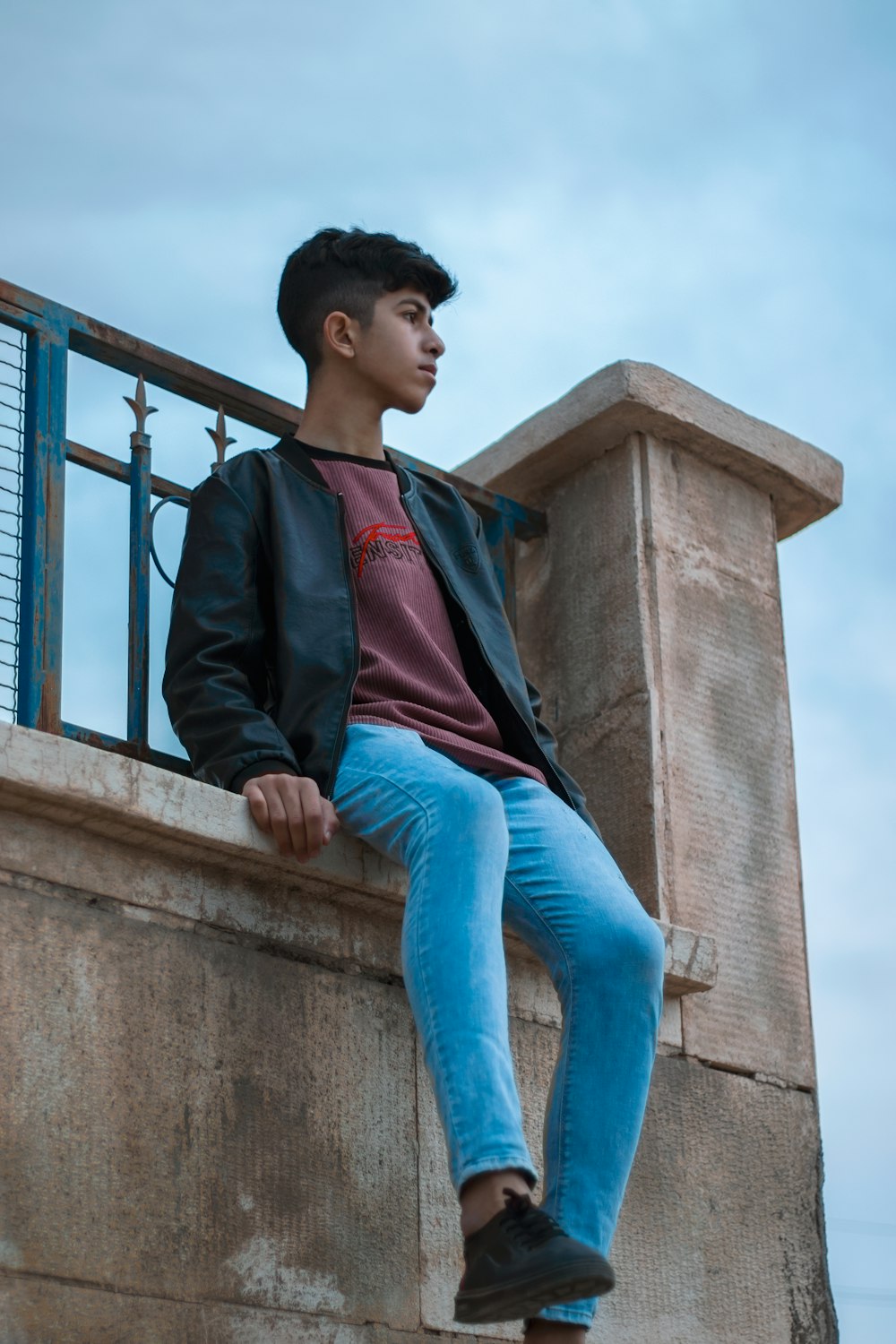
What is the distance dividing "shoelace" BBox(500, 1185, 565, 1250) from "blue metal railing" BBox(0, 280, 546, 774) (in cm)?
138

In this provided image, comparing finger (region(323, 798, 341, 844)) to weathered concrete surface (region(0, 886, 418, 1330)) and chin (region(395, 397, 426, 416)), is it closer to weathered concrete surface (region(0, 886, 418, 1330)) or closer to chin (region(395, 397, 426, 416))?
weathered concrete surface (region(0, 886, 418, 1330))

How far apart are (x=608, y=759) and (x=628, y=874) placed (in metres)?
0.28

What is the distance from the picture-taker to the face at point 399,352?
11.6ft

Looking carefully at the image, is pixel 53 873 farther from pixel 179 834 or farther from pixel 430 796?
pixel 430 796

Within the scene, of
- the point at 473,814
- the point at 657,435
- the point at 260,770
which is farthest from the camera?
the point at 657,435

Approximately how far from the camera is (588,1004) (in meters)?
2.80

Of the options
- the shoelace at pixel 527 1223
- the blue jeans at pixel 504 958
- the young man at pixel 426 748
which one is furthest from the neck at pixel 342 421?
the shoelace at pixel 527 1223

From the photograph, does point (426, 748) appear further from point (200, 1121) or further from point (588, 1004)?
point (200, 1121)

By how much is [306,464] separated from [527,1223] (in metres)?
1.60

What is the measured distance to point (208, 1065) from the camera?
2.88m

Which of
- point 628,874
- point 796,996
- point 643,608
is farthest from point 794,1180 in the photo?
point 643,608

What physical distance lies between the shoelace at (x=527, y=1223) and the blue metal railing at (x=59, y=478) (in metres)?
1.38

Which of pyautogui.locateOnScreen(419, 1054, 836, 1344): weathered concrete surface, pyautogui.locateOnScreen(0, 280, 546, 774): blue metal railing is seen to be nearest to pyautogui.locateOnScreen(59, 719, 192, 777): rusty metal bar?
pyautogui.locateOnScreen(0, 280, 546, 774): blue metal railing

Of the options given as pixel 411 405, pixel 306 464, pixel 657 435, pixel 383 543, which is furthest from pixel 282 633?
pixel 657 435
